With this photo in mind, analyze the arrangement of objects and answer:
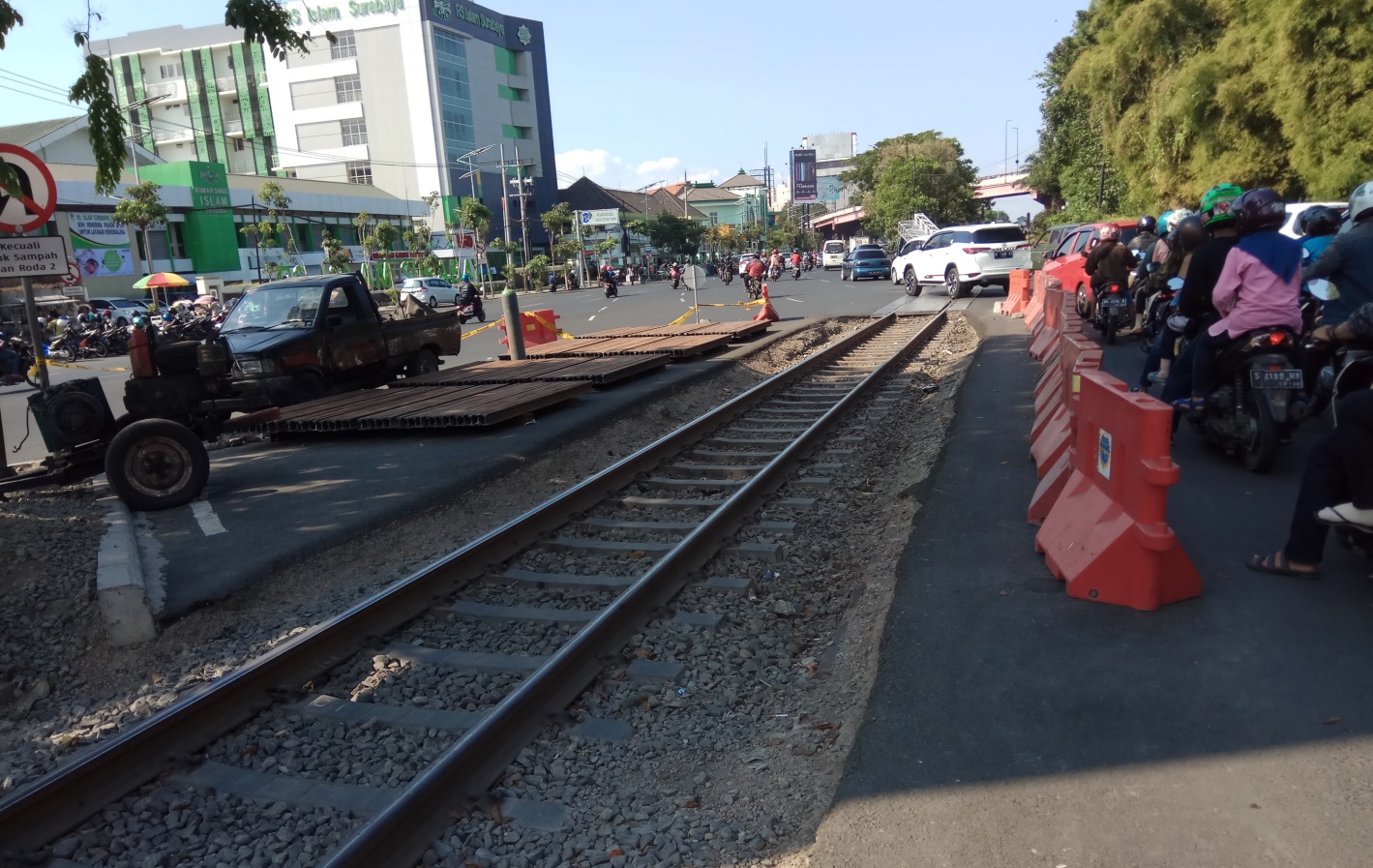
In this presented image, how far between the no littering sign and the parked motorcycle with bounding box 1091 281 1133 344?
13.2 metres

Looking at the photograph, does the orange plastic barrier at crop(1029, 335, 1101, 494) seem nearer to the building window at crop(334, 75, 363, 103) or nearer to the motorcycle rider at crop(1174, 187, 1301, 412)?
the motorcycle rider at crop(1174, 187, 1301, 412)

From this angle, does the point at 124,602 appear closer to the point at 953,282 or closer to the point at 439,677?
the point at 439,677

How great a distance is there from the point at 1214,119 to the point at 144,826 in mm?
25479

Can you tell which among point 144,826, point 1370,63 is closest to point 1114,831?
point 144,826

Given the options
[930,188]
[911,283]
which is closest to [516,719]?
[911,283]

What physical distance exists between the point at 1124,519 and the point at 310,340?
32.1ft

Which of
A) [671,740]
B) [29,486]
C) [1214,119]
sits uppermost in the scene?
[1214,119]

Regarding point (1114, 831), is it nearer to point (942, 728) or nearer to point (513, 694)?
point (942, 728)

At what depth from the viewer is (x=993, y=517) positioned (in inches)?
245

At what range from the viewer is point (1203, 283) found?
7371mm

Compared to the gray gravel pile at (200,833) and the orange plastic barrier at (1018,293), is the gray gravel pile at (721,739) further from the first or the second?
the orange plastic barrier at (1018,293)

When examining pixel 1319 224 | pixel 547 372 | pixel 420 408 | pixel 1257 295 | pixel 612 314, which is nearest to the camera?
pixel 1257 295

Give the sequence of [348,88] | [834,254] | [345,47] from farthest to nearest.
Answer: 1. [348,88]
2. [345,47]
3. [834,254]

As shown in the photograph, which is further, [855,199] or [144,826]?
[855,199]
